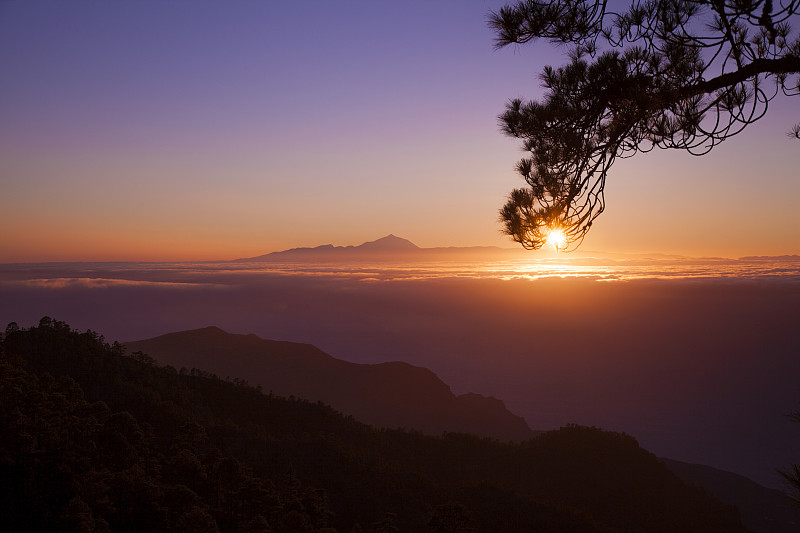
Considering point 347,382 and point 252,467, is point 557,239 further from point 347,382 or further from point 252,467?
point 347,382

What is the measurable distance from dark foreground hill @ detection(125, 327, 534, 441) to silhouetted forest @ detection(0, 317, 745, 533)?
7242 centimetres

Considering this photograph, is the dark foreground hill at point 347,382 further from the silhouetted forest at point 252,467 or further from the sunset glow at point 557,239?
the sunset glow at point 557,239

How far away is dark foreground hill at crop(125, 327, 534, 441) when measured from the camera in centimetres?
13700

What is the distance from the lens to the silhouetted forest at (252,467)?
1312cm

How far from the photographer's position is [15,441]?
13.7 metres

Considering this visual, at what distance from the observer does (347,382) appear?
14675 cm

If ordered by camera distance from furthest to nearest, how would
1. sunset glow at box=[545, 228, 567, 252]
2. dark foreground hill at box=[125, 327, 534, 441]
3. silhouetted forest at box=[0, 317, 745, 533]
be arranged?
1. dark foreground hill at box=[125, 327, 534, 441]
2. silhouetted forest at box=[0, 317, 745, 533]
3. sunset glow at box=[545, 228, 567, 252]

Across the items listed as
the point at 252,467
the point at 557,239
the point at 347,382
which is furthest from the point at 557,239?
the point at 347,382

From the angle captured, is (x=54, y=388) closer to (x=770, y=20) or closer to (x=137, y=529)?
(x=137, y=529)

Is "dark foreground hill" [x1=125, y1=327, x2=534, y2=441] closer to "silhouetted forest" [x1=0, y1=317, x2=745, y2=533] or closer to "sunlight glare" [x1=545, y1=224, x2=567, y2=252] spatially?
"silhouetted forest" [x1=0, y1=317, x2=745, y2=533]

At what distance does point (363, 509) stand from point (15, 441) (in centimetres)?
2043

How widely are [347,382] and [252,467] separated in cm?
11851

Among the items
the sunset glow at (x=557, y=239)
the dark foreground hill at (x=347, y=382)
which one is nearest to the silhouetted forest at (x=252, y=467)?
the sunset glow at (x=557, y=239)

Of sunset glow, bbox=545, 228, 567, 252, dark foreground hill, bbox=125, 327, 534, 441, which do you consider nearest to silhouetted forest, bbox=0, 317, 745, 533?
sunset glow, bbox=545, 228, 567, 252
